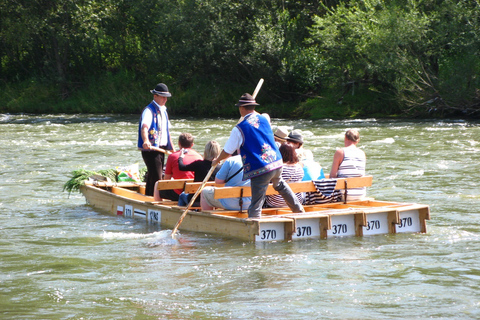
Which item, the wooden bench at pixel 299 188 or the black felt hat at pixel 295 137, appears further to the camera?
the black felt hat at pixel 295 137

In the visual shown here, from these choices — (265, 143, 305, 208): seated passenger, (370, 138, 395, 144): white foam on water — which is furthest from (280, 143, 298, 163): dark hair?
(370, 138, 395, 144): white foam on water

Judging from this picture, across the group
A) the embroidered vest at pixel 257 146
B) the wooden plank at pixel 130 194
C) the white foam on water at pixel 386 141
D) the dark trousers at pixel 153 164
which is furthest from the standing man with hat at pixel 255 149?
the white foam on water at pixel 386 141

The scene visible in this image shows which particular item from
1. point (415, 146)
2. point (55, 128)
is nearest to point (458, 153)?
point (415, 146)

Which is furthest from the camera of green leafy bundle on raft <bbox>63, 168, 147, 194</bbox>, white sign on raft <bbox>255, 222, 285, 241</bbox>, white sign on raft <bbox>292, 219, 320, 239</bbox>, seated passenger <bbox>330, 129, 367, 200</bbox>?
green leafy bundle on raft <bbox>63, 168, 147, 194</bbox>

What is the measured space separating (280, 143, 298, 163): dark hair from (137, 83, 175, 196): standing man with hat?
6.71ft

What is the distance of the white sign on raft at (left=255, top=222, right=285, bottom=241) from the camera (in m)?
7.68

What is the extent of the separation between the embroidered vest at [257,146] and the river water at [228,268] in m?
0.87

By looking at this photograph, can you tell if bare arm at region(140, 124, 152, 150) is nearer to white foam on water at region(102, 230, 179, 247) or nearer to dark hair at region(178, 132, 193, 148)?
dark hair at region(178, 132, 193, 148)

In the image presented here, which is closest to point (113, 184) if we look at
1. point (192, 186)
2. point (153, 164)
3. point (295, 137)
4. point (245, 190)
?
point (153, 164)

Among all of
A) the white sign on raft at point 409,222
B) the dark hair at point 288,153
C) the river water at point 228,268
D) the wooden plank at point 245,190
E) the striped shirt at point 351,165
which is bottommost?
the river water at point 228,268

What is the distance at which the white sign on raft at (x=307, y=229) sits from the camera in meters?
7.87

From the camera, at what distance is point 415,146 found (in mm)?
18469

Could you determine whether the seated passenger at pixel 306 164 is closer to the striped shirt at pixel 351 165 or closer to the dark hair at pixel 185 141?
the striped shirt at pixel 351 165

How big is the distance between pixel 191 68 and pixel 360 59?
10347 mm
